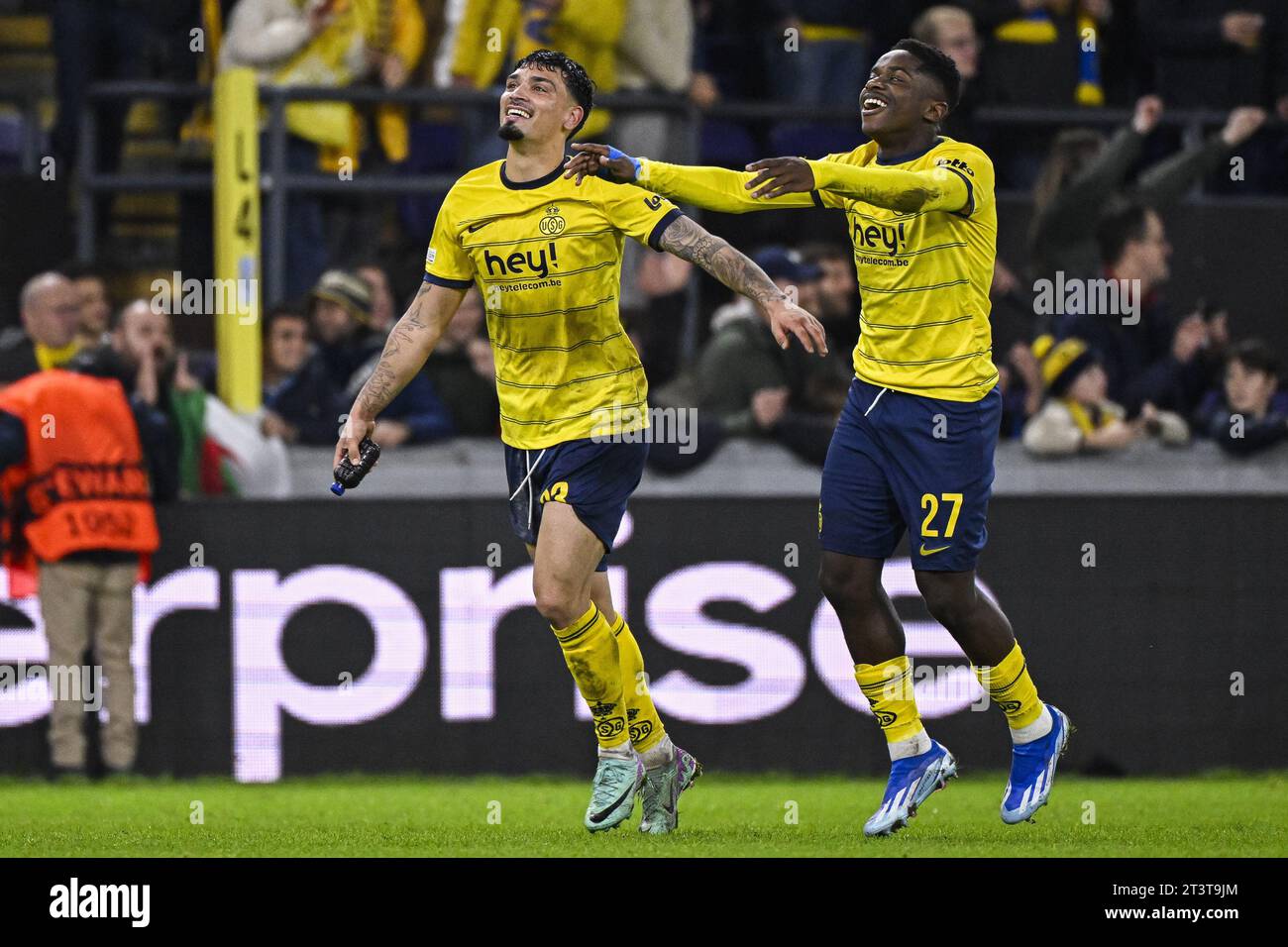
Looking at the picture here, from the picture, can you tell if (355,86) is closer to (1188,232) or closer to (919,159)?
(1188,232)

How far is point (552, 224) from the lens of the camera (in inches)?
292

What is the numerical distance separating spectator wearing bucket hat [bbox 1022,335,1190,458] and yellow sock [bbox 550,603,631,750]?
13.7 ft

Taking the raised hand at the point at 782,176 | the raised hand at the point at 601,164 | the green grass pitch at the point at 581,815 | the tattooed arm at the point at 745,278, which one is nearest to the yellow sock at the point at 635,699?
the green grass pitch at the point at 581,815

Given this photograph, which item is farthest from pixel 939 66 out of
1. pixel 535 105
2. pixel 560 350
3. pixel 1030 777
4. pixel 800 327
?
pixel 1030 777

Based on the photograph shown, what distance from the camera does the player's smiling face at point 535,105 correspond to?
24.2 ft

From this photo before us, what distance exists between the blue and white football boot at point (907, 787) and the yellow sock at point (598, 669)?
94 centimetres

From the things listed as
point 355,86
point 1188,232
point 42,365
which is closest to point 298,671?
point 42,365

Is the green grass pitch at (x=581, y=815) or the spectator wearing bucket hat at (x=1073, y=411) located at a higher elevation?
the spectator wearing bucket hat at (x=1073, y=411)

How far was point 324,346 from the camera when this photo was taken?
1120 centimetres

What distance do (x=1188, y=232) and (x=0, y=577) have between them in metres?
6.70

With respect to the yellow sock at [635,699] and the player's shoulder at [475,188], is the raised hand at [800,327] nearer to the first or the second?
the player's shoulder at [475,188]

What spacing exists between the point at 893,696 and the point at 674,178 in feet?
6.42

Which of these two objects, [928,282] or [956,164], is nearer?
[956,164]

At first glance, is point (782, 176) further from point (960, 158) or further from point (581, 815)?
point (581, 815)
